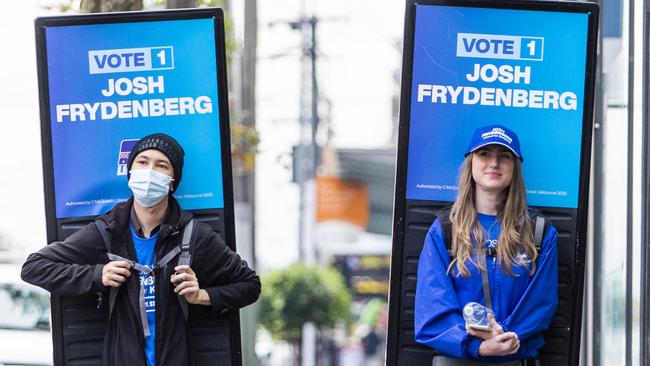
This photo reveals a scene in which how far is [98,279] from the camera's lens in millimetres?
5273

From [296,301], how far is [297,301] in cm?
3

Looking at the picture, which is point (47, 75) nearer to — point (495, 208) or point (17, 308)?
point (495, 208)

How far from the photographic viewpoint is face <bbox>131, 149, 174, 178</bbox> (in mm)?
5418

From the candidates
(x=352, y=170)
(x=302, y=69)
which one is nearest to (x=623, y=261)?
(x=352, y=170)

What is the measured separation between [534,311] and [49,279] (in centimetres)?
212

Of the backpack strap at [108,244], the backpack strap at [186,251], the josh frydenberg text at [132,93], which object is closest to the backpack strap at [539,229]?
the backpack strap at [186,251]

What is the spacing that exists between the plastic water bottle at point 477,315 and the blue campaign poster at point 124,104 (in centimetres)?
134

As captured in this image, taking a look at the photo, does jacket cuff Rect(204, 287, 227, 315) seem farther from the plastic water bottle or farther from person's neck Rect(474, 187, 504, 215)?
person's neck Rect(474, 187, 504, 215)

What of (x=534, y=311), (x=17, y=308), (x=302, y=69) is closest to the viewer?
(x=534, y=311)

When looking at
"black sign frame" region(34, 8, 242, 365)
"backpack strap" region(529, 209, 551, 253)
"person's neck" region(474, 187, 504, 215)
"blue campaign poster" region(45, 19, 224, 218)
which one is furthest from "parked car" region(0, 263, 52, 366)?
"backpack strap" region(529, 209, 551, 253)

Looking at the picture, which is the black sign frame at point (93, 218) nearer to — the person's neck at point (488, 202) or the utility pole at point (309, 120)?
the person's neck at point (488, 202)

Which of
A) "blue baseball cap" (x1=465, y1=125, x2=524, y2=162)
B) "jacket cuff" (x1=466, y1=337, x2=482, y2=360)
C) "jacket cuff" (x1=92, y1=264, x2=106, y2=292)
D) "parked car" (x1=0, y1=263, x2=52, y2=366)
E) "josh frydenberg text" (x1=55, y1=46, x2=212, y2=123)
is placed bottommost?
"parked car" (x1=0, y1=263, x2=52, y2=366)

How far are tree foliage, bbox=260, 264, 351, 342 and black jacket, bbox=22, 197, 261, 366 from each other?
1871cm

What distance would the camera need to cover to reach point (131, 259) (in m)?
5.38
